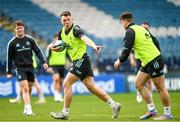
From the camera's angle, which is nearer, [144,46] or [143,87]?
[144,46]

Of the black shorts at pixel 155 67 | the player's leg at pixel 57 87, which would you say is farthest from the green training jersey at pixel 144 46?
the player's leg at pixel 57 87

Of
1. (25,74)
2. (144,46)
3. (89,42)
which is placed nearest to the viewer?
(89,42)

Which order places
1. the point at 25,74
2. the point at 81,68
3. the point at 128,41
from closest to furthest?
the point at 128,41 < the point at 81,68 < the point at 25,74

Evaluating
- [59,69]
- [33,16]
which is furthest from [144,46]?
[33,16]

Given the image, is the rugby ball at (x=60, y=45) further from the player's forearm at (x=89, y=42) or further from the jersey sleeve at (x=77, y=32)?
the player's forearm at (x=89, y=42)

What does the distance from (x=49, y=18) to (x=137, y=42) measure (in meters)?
21.5

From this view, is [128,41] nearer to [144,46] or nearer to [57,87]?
[144,46]

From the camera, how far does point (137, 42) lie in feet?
43.0

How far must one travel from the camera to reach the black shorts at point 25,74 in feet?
49.8

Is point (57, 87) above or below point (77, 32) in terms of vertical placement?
below

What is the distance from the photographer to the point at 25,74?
50.2 ft

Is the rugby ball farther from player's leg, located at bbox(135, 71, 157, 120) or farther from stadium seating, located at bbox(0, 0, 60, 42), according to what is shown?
stadium seating, located at bbox(0, 0, 60, 42)

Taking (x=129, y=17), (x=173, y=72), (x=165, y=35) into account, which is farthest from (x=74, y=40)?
(x=165, y=35)

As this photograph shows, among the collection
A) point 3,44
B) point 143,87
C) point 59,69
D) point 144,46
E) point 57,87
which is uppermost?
point 144,46
